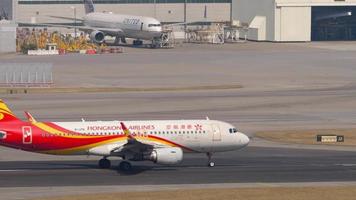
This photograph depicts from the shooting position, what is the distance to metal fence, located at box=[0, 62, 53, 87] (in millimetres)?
124125

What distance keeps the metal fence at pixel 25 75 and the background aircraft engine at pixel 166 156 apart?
61.1 meters

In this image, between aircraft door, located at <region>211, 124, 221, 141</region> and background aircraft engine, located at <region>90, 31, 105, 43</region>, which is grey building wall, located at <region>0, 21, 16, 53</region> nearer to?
background aircraft engine, located at <region>90, 31, 105, 43</region>

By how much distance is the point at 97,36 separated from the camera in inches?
7416

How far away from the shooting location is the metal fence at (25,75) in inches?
4887

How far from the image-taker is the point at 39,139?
64625 millimetres

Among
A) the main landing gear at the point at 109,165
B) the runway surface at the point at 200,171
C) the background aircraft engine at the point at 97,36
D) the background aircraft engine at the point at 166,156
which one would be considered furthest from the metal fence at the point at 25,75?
the background aircraft engine at the point at 97,36

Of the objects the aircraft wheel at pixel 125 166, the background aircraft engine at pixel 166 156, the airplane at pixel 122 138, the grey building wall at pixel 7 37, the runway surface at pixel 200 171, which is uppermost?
the grey building wall at pixel 7 37

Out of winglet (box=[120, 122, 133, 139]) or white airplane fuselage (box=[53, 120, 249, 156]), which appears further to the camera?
white airplane fuselage (box=[53, 120, 249, 156])

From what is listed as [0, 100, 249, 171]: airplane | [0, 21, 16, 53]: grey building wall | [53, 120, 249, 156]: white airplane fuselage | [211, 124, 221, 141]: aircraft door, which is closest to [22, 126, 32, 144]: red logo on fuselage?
[0, 100, 249, 171]: airplane

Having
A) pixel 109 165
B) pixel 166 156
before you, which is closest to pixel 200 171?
pixel 166 156

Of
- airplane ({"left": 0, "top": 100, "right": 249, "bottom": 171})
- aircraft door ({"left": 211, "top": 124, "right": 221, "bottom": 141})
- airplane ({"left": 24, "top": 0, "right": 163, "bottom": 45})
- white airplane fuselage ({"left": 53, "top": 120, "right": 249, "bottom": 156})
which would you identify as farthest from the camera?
airplane ({"left": 24, "top": 0, "right": 163, "bottom": 45})

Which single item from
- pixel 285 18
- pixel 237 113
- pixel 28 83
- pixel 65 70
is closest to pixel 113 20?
pixel 285 18

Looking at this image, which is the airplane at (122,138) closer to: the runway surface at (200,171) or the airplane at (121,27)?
the runway surface at (200,171)

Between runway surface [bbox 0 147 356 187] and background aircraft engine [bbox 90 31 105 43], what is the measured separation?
376ft
